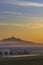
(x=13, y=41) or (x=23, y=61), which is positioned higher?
(x=13, y=41)

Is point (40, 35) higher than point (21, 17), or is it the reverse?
point (21, 17)

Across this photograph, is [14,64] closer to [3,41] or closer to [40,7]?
[3,41]

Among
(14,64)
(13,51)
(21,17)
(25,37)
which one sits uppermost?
(21,17)

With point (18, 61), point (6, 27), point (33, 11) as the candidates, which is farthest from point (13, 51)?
point (33, 11)

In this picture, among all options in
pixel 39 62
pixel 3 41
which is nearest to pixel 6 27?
pixel 3 41

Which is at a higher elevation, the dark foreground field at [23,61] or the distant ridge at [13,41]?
the distant ridge at [13,41]

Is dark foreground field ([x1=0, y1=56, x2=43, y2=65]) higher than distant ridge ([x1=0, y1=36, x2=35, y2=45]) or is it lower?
lower
